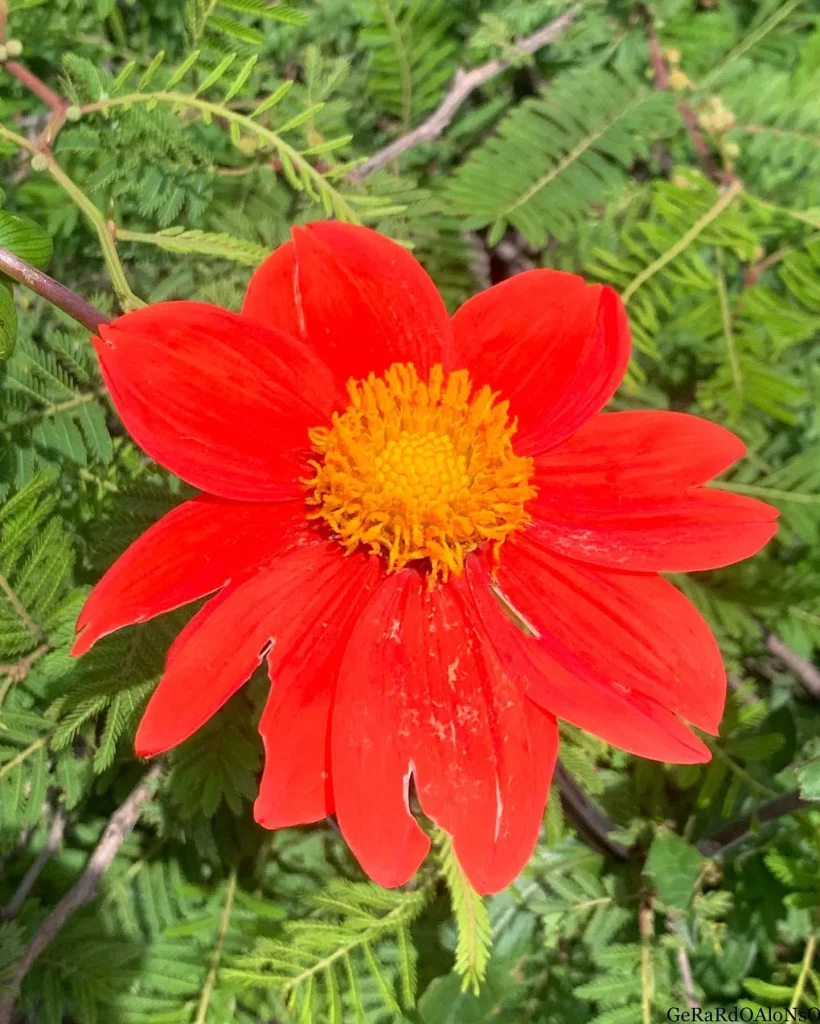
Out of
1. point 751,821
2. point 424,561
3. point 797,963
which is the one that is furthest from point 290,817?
point 797,963

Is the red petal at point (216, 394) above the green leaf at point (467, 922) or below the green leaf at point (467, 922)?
above

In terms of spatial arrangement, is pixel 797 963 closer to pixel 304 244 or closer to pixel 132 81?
pixel 304 244

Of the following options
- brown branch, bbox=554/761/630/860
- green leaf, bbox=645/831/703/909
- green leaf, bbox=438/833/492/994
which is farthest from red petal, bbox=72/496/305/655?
green leaf, bbox=645/831/703/909

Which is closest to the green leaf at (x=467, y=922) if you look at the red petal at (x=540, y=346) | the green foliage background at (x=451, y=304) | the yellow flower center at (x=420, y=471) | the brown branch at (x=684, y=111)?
the green foliage background at (x=451, y=304)

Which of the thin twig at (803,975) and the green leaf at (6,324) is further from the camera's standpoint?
the thin twig at (803,975)

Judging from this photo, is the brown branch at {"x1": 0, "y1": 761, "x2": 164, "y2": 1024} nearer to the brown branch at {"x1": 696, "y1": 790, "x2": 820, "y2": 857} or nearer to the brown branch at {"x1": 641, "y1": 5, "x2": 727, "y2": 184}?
the brown branch at {"x1": 696, "y1": 790, "x2": 820, "y2": 857}

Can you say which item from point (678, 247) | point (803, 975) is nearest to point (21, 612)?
point (678, 247)

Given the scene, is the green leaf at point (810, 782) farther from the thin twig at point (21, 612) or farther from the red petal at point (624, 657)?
the thin twig at point (21, 612)

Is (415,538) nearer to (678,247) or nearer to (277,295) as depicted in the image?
(277,295)
